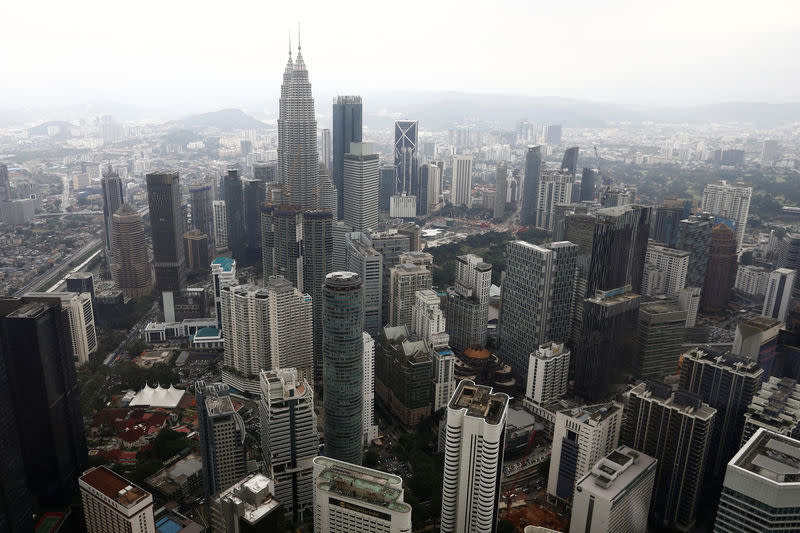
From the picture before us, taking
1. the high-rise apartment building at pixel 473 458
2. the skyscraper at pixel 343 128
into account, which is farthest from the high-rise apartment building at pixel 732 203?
the high-rise apartment building at pixel 473 458

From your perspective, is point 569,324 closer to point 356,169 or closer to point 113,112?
point 356,169

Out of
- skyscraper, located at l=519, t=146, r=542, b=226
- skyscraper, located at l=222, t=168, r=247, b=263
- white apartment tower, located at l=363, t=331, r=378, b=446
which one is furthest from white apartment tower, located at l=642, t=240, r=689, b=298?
skyscraper, located at l=222, t=168, r=247, b=263

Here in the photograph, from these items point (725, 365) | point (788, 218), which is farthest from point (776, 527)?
point (788, 218)

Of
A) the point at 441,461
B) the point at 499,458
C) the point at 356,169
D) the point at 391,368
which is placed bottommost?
the point at 441,461

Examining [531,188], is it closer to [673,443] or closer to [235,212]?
[235,212]

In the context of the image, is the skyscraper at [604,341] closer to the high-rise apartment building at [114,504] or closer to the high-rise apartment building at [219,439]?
the high-rise apartment building at [219,439]

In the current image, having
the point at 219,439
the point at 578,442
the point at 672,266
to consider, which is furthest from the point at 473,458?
the point at 672,266
